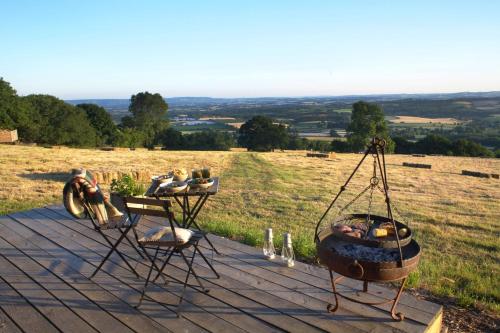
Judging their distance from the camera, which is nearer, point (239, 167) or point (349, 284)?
point (349, 284)

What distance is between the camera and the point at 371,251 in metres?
3.26

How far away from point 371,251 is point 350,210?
8.77m

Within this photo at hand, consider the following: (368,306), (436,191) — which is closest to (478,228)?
(436,191)

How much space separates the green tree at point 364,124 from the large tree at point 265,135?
866 cm

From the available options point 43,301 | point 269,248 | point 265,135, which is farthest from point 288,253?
point 265,135

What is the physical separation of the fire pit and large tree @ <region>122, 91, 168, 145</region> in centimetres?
5681

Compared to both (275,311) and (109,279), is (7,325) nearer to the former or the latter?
(109,279)

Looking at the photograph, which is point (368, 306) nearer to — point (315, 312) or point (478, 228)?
point (315, 312)

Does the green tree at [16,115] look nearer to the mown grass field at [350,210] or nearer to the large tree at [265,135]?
the mown grass field at [350,210]

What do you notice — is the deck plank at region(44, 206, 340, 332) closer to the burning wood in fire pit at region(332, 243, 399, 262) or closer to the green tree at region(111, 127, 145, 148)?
the burning wood in fire pit at region(332, 243, 399, 262)

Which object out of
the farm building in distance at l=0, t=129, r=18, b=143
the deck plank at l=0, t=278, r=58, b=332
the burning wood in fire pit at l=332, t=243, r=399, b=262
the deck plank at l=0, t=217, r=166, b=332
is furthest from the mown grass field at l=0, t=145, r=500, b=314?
the farm building in distance at l=0, t=129, r=18, b=143

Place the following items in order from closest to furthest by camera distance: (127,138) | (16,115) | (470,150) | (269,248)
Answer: (269,248) → (16,115) → (470,150) → (127,138)

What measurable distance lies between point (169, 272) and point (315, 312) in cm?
163

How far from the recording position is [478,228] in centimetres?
917
